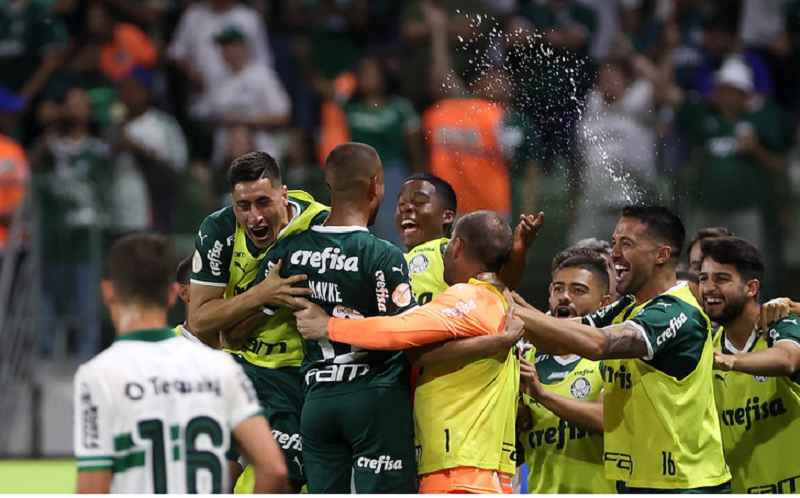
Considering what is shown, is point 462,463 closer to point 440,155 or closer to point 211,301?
point 211,301

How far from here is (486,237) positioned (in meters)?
5.17

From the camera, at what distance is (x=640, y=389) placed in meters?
5.43

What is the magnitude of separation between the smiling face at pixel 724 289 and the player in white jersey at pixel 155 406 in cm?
302

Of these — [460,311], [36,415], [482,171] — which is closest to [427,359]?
[460,311]

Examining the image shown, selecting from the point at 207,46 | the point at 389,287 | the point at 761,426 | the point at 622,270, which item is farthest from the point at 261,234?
the point at 207,46

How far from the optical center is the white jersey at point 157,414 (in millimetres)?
3736

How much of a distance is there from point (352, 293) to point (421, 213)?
3.95 feet

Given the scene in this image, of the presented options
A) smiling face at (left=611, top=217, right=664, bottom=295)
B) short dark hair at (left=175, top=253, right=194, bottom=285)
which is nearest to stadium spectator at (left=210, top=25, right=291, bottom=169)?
short dark hair at (left=175, top=253, right=194, bottom=285)

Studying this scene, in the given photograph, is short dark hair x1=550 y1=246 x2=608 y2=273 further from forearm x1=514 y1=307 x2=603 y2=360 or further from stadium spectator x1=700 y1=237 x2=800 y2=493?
forearm x1=514 y1=307 x2=603 y2=360

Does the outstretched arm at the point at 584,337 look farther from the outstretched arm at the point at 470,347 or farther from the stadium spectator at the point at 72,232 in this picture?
the stadium spectator at the point at 72,232

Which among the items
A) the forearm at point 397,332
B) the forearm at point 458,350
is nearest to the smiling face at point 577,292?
the forearm at point 458,350

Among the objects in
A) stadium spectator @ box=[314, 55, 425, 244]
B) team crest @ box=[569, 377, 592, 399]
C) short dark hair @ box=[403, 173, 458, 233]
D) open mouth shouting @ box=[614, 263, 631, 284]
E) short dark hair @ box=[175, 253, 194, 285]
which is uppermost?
stadium spectator @ box=[314, 55, 425, 244]

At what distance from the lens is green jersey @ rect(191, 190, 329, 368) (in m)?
5.70

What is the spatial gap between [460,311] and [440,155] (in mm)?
4781
